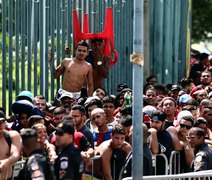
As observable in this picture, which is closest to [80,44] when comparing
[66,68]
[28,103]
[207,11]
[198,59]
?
[66,68]

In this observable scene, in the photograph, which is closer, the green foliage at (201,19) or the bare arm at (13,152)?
the bare arm at (13,152)

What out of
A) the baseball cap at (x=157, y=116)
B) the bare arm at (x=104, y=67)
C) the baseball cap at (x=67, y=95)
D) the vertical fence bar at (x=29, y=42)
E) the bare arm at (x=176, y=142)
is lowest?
the bare arm at (x=176, y=142)

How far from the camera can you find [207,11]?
137 feet

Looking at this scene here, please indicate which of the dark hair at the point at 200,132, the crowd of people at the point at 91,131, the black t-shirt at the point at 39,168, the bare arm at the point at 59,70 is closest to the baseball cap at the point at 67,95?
the crowd of people at the point at 91,131

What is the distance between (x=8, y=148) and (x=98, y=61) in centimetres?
632

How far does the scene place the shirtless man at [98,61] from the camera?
60.3 feet

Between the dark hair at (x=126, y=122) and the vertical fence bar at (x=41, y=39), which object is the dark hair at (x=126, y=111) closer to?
the dark hair at (x=126, y=122)

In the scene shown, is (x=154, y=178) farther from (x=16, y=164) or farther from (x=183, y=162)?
(x=183, y=162)

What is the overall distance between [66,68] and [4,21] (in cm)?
165

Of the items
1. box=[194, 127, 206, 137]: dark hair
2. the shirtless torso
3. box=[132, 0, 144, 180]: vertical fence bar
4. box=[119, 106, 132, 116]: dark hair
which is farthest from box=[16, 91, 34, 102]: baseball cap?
box=[132, 0, 144, 180]: vertical fence bar

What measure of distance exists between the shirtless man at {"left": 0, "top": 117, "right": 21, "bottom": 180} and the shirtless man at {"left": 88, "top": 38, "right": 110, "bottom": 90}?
613 centimetres

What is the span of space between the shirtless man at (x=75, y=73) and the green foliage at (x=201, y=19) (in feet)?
78.9

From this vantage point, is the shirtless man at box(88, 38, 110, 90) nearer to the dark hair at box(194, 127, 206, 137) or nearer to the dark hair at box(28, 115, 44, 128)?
the dark hair at box(194, 127, 206, 137)

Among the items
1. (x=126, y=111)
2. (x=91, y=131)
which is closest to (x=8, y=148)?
(x=91, y=131)
